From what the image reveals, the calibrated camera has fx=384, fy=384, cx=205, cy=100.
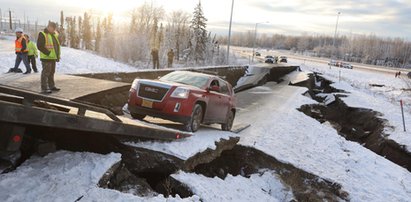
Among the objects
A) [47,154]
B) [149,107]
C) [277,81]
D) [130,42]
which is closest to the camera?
[47,154]

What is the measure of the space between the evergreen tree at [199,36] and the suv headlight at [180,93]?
212ft

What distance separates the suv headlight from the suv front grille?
21 cm

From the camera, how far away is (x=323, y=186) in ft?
34.0

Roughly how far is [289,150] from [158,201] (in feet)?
24.1

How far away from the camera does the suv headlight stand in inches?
368

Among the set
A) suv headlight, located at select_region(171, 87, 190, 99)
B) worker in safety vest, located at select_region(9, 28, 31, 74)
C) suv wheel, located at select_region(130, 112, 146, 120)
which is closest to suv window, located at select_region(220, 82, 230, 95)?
suv headlight, located at select_region(171, 87, 190, 99)

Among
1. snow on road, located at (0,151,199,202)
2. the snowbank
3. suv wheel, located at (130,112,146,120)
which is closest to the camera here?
snow on road, located at (0,151,199,202)

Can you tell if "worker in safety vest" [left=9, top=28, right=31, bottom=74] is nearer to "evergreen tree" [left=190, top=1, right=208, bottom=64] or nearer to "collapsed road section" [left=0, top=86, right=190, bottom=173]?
"collapsed road section" [left=0, top=86, right=190, bottom=173]

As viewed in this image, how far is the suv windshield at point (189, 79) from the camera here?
10.7 metres

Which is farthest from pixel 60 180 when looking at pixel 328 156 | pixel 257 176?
pixel 328 156

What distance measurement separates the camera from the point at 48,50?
31.0 ft

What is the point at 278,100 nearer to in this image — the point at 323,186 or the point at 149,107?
the point at 323,186

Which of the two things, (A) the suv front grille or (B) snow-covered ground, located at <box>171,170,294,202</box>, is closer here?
(B) snow-covered ground, located at <box>171,170,294,202</box>

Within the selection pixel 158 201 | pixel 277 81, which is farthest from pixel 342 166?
pixel 277 81
